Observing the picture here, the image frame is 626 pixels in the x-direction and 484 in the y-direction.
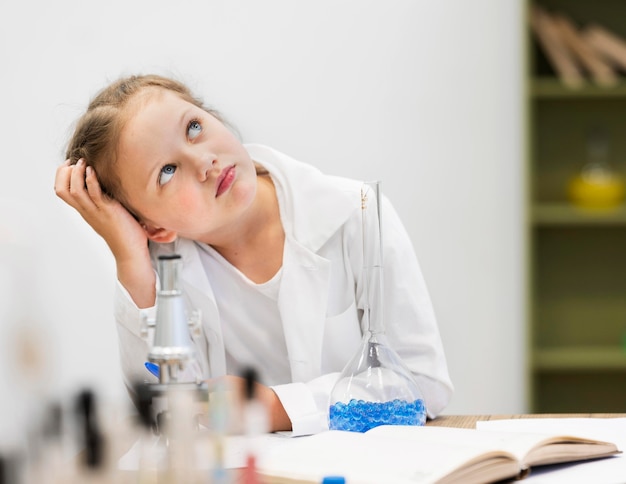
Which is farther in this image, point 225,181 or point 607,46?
point 607,46

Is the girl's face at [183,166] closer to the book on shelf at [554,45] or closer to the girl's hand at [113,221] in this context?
the girl's hand at [113,221]

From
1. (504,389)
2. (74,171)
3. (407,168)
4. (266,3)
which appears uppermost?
(266,3)

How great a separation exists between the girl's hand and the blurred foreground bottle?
5.95 feet

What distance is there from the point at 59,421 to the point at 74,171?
0.94 meters

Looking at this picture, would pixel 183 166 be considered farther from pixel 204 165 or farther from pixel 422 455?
pixel 422 455

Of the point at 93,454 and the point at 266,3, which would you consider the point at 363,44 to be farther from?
the point at 93,454

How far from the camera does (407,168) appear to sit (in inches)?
114

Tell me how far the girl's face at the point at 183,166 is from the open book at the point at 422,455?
52 centimetres

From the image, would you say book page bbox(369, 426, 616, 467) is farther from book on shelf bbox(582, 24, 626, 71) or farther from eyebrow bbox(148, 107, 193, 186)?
book on shelf bbox(582, 24, 626, 71)

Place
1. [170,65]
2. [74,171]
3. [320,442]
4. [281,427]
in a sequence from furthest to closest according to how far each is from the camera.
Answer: [170,65]
[74,171]
[281,427]
[320,442]

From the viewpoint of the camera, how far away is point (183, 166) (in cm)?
138

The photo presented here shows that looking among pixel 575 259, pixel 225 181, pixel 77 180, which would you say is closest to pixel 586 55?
pixel 575 259

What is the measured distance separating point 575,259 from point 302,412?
207cm

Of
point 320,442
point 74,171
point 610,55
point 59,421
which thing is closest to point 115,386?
point 74,171
